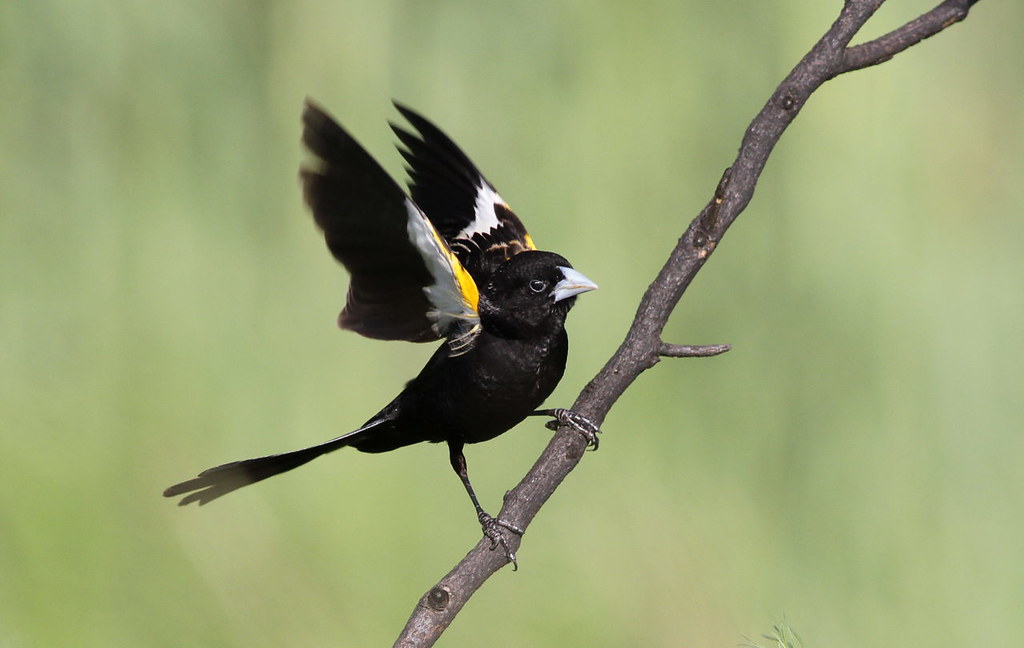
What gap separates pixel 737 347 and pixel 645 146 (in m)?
0.61

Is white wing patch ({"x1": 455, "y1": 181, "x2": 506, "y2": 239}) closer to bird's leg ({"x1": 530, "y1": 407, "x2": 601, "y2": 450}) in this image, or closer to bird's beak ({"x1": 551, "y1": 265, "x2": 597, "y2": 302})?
bird's beak ({"x1": 551, "y1": 265, "x2": 597, "y2": 302})

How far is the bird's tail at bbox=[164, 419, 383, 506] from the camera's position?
143cm

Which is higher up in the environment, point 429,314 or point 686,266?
point 686,266

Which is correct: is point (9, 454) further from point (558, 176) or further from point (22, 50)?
point (558, 176)

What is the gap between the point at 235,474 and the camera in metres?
1.50

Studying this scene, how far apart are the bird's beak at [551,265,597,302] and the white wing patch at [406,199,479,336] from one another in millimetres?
154

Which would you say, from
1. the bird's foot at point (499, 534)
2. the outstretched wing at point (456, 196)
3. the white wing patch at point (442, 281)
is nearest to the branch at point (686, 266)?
the bird's foot at point (499, 534)

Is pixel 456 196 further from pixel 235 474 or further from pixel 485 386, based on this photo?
pixel 235 474

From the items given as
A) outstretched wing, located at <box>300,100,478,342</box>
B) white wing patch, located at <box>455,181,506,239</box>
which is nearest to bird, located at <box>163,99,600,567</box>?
outstretched wing, located at <box>300,100,478,342</box>

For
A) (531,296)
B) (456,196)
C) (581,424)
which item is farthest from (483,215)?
(581,424)

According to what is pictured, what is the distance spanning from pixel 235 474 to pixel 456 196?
856mm

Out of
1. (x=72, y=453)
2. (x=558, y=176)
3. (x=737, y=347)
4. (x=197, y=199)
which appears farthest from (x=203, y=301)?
(x=737, y=347)

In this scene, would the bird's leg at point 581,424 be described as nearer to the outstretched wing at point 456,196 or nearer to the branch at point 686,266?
the branch at point 686,266

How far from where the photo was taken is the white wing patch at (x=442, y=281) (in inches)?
55.5
